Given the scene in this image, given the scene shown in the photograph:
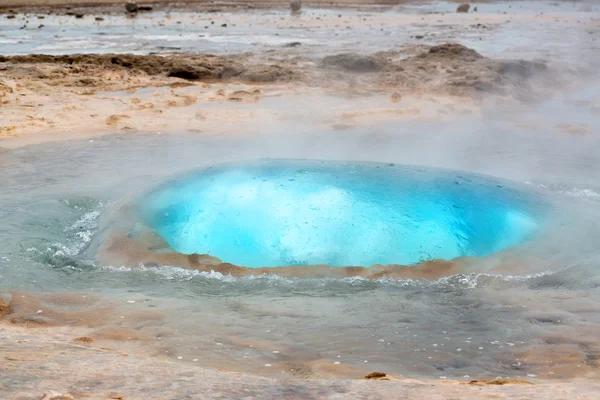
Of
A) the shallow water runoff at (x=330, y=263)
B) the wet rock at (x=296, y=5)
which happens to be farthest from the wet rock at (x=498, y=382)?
the wet rock at (x=296, y=5)

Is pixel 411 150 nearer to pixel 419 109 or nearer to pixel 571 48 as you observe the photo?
pixel 419 109

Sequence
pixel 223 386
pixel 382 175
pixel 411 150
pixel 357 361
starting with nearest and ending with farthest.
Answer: pixel 223 386
pixel 357 361
pixel 382 175
pixel 411 150

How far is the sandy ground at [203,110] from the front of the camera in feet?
9.09

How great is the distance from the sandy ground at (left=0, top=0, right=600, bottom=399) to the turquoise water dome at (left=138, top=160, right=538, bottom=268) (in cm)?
63

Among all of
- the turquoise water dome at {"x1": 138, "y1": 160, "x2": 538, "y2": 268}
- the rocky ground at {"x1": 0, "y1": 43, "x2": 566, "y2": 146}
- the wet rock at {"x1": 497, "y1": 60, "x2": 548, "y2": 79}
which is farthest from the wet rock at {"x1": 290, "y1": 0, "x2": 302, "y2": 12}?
the turquoise water dome at {"x1": 138, "y1": 160, "x2": 538, "y2": 268}

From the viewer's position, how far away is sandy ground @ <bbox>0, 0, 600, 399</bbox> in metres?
2.77

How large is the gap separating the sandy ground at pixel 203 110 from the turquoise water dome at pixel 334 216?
0.63 meters

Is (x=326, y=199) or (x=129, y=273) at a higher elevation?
(x=326, y=199)

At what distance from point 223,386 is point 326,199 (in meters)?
2.76

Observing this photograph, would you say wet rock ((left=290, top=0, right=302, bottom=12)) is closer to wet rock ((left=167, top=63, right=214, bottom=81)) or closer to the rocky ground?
the rocky ground

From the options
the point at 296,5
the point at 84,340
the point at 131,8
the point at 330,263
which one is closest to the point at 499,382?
the point at 330,263

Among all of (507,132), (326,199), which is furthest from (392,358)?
(507,132)

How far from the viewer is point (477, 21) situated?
2148 centimetres

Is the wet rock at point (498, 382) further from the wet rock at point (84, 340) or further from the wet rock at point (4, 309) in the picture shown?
the wet rock at point (4, 309)
